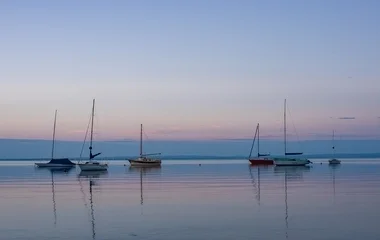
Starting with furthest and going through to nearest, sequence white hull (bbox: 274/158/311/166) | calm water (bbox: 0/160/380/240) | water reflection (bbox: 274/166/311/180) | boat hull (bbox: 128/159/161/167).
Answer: boat hull (bbox: 128/159/161/167) → white hull (bbox: 274/158/311/166) → water reflection (bbox: 274/166/311/180) → calm water (bbox: 0/160/380/240)

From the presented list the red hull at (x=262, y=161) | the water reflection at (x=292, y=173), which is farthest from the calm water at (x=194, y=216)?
the red hull at (x=262, y=161)

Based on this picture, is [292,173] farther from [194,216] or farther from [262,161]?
[194,216]

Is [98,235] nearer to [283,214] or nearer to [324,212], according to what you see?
[283,214]

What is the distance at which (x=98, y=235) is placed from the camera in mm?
22859

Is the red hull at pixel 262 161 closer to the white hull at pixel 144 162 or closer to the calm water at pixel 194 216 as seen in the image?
the white hull at pixel 144 162

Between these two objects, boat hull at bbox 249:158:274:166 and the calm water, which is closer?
the calm water

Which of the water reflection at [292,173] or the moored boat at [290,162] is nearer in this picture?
the water reflection at [292,173]

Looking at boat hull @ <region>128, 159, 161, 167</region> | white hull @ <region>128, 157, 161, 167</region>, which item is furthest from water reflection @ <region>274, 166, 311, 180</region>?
white hull @ <region>128, 157, 161, 167</region>

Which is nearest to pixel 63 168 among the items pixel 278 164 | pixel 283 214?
pixel 278 164

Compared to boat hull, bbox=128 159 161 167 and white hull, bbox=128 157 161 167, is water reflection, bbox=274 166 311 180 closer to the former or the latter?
boat hull, bbox=128 159 161 167

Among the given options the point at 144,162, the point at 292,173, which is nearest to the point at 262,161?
the point at 144,162

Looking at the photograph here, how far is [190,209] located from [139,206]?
3457 millimetres

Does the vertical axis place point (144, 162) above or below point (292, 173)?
below

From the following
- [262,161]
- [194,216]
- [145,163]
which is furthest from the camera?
[262,161]
